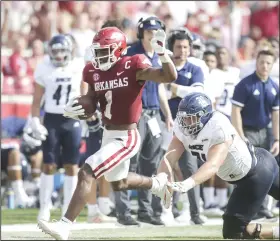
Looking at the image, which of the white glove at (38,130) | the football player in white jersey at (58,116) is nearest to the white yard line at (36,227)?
the football player in white jersey at (58,116)

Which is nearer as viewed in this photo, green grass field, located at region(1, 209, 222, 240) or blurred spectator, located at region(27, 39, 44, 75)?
green grass field, located at region(1, 209, 222, 240)

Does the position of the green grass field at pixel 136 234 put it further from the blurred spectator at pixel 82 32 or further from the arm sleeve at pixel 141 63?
the blurred spectator at pixel 82 32

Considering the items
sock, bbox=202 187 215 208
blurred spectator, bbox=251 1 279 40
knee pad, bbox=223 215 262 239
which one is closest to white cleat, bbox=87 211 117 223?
sock, bbox=202 187 215 208

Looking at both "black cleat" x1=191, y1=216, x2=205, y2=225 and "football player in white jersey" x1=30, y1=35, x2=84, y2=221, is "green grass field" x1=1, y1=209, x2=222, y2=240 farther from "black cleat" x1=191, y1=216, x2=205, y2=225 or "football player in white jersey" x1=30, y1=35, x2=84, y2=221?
"football player in white jersey" x1=30, y1=35, x2=84, y2=221

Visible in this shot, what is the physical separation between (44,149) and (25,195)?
1.84 meters

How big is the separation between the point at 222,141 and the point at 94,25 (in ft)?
24.5

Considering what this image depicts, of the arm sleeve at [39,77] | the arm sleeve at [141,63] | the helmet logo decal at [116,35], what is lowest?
the arm sleeve at [39,77]

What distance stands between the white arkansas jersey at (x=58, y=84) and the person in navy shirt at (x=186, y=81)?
3.15 ft

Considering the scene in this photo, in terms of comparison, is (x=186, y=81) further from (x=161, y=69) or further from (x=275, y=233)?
(x=161, y=69)

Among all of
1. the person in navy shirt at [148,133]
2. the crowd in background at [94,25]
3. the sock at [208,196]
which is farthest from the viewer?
the crowd in background at [94,25]

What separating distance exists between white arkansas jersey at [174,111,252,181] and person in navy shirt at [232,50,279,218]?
227cm

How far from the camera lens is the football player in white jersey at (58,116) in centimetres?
998

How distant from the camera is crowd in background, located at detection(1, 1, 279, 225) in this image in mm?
13727

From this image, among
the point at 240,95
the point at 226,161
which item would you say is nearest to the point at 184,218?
the point at 240,95
